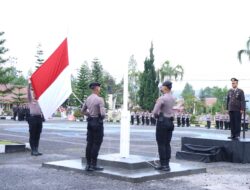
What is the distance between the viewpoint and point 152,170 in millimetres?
9789

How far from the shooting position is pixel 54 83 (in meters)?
10.9

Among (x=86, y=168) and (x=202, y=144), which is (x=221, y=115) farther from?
(x=86, y=168)

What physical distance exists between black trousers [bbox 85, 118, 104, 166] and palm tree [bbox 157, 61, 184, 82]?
5620 cm

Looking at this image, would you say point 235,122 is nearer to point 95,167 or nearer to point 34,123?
point 95,167

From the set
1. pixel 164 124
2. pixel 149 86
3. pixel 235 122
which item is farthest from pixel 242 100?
pixel 149 86

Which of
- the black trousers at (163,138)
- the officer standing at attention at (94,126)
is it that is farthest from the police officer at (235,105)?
the officer standing at attention at (94,126)

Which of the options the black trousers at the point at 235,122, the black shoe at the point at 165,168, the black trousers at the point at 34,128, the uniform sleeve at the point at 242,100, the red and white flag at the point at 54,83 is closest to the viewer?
the black shoe at the point at 165,168

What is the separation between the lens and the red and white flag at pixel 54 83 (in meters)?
10.9

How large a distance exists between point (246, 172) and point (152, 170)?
96.6 inches

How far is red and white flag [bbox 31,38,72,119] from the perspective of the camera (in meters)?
10.9

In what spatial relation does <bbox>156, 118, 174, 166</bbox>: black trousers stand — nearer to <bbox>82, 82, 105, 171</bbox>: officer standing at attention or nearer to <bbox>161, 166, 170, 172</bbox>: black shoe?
<bbox>161, 166, 170, 172</bbox>: black shoe

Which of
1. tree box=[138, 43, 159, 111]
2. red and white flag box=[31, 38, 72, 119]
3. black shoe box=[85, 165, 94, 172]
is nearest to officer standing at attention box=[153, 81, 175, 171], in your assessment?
black shoe box=[85, 165, 94, 172]

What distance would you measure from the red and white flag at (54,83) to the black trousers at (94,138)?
144 centimetres

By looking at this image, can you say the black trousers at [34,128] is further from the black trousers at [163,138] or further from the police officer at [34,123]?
the black trousers at [163,138]
